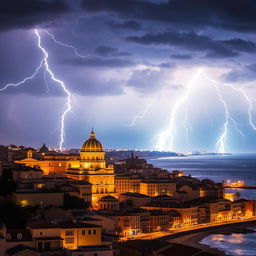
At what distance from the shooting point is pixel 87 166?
6575 cm

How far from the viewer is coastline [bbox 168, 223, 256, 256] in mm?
45122

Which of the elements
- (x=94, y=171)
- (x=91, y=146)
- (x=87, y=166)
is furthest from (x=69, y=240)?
(x=91, y=146)

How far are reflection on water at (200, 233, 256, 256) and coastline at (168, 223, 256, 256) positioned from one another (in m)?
0.67

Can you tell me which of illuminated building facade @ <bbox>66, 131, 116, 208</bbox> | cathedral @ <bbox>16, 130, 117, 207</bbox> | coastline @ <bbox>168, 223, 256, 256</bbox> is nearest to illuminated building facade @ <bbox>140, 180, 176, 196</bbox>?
cathedral @ <bbox>16, 130, 117, 207</bbox>

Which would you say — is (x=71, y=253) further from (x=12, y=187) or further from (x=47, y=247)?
(x=12, y=187)

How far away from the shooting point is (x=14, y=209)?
40.1 metres

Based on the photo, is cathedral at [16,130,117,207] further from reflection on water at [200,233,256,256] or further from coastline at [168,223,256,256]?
reflection on water at [200,233,256,256]

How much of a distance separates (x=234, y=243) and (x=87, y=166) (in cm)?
2116

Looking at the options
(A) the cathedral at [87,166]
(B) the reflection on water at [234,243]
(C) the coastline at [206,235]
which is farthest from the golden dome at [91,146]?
(B) the reflection on water at [234,243]

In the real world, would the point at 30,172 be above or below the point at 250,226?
above

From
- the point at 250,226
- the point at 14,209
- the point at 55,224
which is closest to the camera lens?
the point at 55,224

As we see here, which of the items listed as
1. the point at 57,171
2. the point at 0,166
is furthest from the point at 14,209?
the point at 57,171

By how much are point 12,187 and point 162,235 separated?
11979 mm

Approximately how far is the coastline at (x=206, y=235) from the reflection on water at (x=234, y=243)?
0.67 meters
